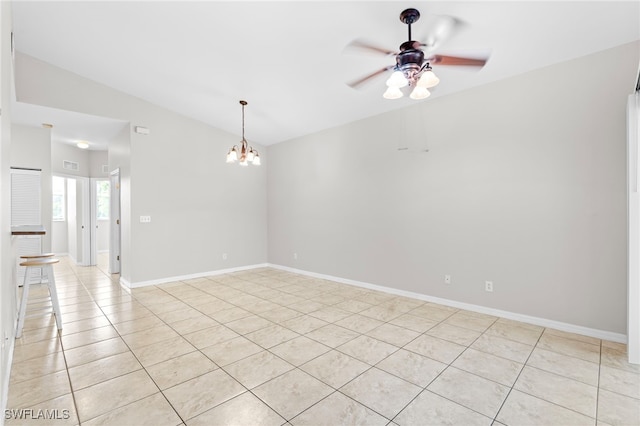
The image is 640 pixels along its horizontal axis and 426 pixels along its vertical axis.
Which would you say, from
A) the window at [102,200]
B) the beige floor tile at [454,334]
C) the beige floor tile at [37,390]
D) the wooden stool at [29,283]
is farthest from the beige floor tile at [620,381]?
the window at [102,200]

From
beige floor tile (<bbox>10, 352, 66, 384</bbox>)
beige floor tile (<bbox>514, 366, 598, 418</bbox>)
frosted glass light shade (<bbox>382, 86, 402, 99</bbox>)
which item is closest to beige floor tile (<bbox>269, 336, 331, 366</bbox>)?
beige floor tile (<bbox>514, 366, 598, 418</bbox>)

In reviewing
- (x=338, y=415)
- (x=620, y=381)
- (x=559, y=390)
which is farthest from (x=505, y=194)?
(x=338, y=415)

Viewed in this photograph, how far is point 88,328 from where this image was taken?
11.2 ft

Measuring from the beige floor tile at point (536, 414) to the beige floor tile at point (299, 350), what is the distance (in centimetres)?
146

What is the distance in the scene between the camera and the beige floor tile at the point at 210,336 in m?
3.00

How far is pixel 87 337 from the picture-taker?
316 cm

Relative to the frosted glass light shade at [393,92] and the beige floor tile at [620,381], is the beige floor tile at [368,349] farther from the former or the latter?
the frosted glass light shade at [393,92]

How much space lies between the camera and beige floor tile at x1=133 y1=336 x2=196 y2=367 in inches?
105

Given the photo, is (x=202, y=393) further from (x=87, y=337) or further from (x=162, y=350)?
(x=87, y=337)

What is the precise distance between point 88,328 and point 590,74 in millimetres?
6110

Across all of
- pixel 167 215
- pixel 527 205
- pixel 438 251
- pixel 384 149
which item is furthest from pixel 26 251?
pixel 527 205

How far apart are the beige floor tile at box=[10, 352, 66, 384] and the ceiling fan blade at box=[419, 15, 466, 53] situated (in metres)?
3.92

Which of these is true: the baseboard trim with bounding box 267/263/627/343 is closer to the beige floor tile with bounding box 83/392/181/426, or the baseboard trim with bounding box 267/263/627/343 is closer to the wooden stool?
the beige floor tile with bounding box 83/392/181/426

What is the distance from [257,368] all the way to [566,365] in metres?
2.63
